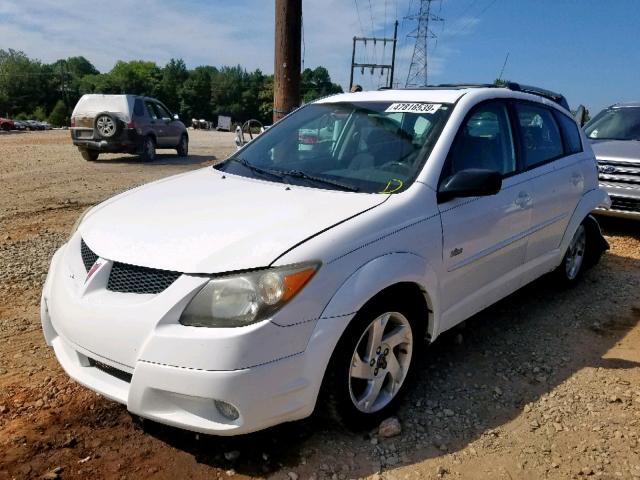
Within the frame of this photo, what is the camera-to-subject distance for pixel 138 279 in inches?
91.7

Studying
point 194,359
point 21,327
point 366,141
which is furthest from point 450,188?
point 21,327

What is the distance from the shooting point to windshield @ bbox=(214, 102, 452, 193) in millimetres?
3066

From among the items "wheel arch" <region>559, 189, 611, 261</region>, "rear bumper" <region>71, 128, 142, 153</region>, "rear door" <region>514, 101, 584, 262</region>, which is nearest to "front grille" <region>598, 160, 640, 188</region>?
"wheel arch" <region>559, 189, 611, 261</region>

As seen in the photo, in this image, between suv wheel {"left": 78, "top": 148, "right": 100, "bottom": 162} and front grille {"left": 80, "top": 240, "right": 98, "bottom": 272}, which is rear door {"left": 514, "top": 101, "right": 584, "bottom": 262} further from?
suv wheel {"left": 78, "top": 148, "right": 100, "bottom": 162}

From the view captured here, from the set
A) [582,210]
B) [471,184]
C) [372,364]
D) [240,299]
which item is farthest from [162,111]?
[240,299]

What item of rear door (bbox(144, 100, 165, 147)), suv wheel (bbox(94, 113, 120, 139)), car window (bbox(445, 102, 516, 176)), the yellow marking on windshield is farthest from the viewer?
rear door (bbox(144, 100, 165, 147))

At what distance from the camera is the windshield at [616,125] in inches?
307

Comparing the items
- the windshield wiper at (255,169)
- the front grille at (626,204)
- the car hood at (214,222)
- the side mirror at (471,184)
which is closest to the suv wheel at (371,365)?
the car hood at (214,222)

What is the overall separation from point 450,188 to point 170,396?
176 cm

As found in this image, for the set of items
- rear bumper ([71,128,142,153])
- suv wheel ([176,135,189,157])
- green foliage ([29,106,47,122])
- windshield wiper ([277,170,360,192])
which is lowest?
green foliage ([29,106,47,122])

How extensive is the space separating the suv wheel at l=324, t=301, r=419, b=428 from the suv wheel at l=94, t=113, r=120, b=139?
12.5m

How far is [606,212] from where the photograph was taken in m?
6.94

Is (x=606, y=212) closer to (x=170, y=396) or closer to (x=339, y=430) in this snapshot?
(x=339, y=430)

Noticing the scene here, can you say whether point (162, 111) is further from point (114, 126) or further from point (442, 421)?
point (442, 421)
